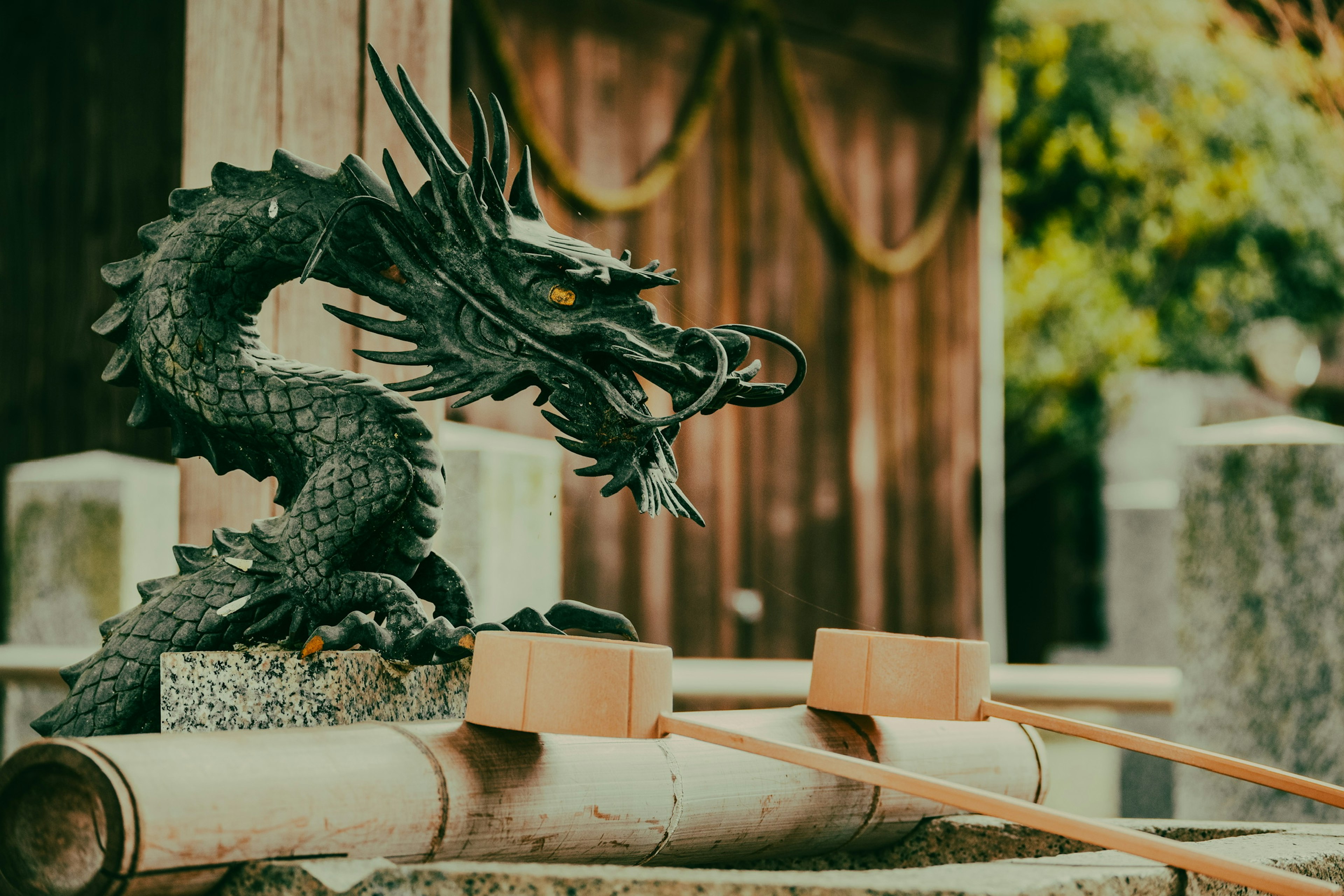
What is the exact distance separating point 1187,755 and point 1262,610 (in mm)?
2623

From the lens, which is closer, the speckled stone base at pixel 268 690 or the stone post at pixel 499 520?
the speckled stone base at pixel 268 690

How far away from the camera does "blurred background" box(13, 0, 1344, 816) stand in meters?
2.25

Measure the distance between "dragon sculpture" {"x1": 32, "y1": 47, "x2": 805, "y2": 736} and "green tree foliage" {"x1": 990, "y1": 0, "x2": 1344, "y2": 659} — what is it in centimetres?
889

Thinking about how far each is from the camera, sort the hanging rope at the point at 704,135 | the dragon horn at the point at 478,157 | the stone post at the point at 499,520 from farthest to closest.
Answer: the hanging rope at the point at 704,135 < the stone post at the point at 499,520 < the dragon horn at the point at 478,157

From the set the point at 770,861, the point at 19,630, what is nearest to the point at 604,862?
the point at 770,861

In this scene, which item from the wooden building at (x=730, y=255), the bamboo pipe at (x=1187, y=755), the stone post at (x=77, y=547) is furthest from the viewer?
the wooden building at (x=730, y=255)

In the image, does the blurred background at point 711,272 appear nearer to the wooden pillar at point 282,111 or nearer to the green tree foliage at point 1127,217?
the wooden pillar at point 282,111

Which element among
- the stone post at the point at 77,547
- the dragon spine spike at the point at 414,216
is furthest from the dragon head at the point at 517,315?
the stone post at the point at 77,547

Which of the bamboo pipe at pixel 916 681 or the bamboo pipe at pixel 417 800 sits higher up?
the bamboo pipe at pixel 916 681

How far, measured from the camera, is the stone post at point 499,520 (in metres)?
3.17

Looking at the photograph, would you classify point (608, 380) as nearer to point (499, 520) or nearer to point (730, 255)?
point (499, 520)

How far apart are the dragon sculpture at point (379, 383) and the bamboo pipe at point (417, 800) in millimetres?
226

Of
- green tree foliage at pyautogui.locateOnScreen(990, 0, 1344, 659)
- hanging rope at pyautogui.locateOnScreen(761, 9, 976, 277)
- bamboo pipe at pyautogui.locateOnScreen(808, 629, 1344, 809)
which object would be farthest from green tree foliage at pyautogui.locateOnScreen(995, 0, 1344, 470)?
bamboo pipe at pyautogui.locateOnScreen(808, 629, 1344, 809)

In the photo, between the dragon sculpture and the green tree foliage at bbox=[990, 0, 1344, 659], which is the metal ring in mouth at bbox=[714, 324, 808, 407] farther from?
the green tree foliage at bbox=[990, 0, 1344, 659]
